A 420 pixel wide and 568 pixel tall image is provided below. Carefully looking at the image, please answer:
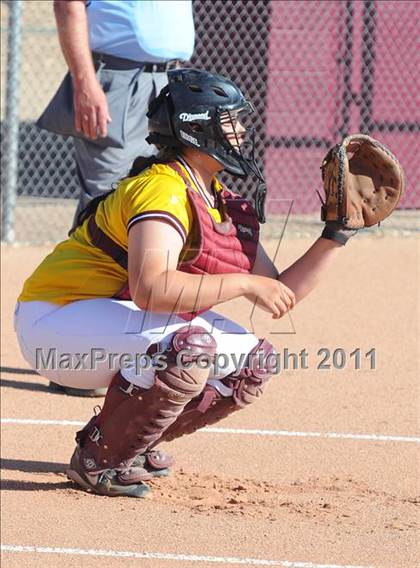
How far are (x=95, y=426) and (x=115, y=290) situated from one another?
0.47 metres

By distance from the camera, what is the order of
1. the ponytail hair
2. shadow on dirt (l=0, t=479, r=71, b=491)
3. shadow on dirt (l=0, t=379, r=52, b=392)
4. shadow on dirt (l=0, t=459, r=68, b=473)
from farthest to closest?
shadow on dirt (l=0, t=379, r=52, b=392) < shadow on dirt (l=0, t=459, r=68, b=473) < shadow on dirt (l=0, t=479, r=71, b=491) < the ponytail hair

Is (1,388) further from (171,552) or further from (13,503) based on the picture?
(171,552)

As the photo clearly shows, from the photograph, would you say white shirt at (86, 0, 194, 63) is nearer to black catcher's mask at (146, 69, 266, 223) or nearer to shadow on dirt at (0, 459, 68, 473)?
black catcher's mask at (146, 69, 266, 223)

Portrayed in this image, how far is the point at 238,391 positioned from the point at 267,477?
48 cm

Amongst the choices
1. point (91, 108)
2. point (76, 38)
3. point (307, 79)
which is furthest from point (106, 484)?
point (307, 79)

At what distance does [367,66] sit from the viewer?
1052 centimetres

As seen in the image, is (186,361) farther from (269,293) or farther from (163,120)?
(163,120)

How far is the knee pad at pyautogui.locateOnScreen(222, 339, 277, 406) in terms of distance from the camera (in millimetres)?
4020

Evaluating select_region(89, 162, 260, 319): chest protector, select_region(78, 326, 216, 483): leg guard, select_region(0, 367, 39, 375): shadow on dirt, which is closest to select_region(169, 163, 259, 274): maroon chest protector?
select_region(89, 162, 260, 319): chest protector

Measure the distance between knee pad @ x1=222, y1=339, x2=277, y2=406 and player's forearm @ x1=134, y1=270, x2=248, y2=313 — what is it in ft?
1.21

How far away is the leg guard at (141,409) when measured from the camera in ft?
12.4

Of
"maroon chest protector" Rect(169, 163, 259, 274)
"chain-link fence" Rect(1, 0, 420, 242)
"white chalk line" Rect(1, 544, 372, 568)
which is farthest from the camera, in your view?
"chain-link fence" Rect(1, 0, 420, 242)

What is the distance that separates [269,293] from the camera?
3.76 meters

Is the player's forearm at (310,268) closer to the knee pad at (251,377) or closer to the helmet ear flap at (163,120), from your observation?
the knee pad at (251,377)
